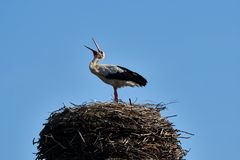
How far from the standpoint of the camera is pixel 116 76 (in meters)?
16.4

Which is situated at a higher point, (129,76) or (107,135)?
(129,76)

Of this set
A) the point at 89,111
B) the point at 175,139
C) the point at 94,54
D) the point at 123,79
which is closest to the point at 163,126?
the point at 175,139

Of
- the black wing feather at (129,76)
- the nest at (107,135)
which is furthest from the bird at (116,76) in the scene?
the nest at (107,135)

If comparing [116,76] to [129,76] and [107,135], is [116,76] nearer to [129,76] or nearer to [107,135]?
[129,76]

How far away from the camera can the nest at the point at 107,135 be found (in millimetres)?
12930

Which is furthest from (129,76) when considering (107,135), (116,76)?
(107,135)

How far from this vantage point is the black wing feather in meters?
16.1

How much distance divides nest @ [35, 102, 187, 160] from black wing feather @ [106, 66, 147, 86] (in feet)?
7.37

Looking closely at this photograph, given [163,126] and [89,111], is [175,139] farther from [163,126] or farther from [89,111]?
[89,111]

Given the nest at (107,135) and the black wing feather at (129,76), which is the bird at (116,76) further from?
the nest at (107,135)

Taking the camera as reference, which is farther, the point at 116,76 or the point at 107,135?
the point at 116,76

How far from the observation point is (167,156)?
13.3 metres

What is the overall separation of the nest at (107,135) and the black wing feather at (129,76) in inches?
88.5

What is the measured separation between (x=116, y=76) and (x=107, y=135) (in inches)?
133
